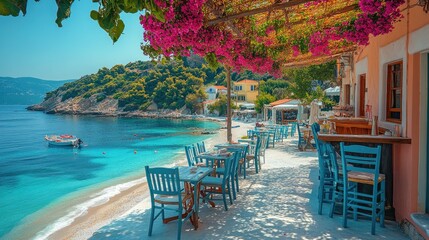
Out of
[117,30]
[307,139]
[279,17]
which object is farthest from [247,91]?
[117,30]

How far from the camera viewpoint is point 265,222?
426 cm

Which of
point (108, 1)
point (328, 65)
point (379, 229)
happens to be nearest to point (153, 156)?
point (328, 65)

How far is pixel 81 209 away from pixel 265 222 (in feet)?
22.4

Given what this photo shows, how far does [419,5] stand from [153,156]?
1916 cm

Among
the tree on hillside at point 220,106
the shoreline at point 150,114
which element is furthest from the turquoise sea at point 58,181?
the tree on hillside at point 220,106

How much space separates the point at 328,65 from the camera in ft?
49.6

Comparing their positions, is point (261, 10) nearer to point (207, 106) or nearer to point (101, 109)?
point (207, 106)

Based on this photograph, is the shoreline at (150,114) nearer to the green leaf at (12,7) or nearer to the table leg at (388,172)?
the table leg at (388,172)

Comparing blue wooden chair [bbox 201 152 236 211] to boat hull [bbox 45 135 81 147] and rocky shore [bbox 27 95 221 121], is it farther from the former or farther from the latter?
rocky shore [bbox 27 95 221 121]

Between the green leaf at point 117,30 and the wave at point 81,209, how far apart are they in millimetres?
7003

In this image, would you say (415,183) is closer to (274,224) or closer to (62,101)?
(274,224)

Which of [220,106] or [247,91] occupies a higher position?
[247,91]

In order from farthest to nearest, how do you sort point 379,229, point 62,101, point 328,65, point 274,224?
point 62,101, point 328,65, point 274,224, point 379,229

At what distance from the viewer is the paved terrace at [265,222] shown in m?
3.81
